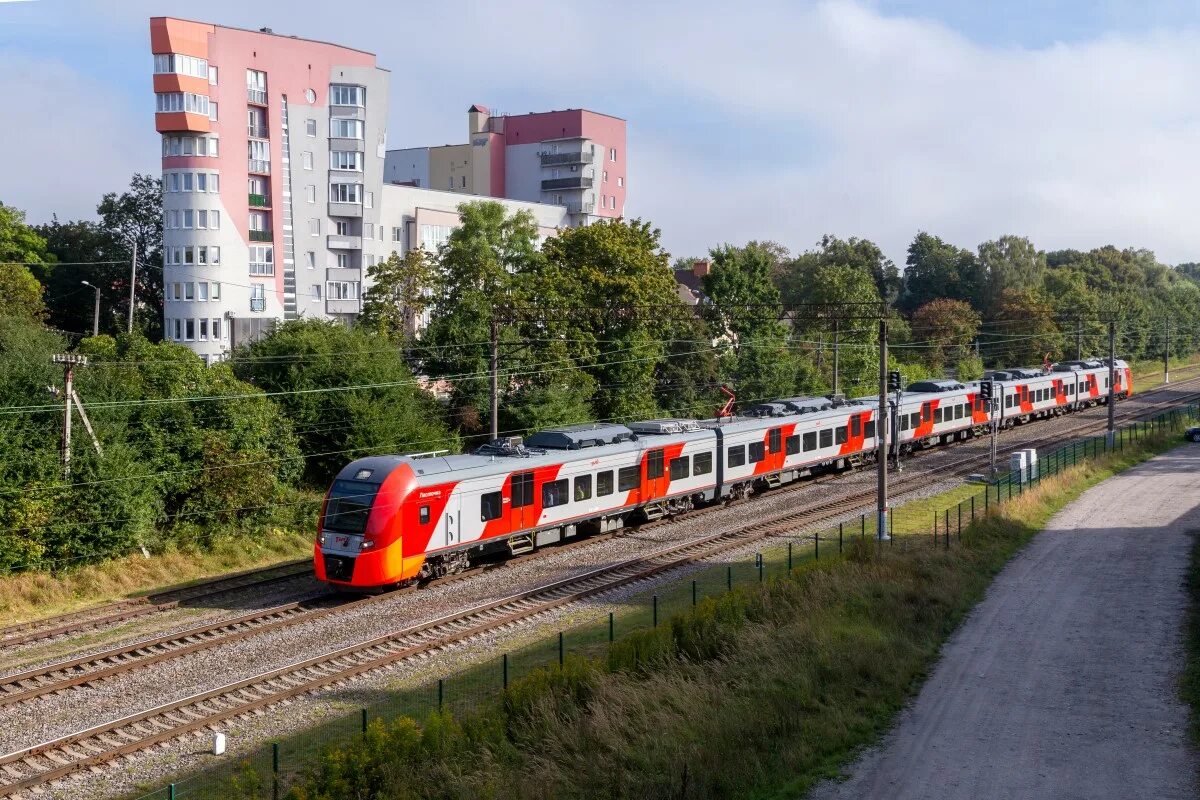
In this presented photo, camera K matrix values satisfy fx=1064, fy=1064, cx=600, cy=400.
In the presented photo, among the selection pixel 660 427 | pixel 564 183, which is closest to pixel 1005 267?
pixel 564 183

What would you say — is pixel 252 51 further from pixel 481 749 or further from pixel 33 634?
pixel 481 749

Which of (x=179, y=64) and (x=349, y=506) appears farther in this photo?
(x=179, y=64)

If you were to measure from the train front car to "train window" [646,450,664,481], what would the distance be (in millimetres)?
10034

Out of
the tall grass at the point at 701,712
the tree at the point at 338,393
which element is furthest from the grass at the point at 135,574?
the tall grass at the point at 701,712

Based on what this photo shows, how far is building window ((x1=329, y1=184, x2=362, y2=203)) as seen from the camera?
212 feet

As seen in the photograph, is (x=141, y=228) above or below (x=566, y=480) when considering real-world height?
above

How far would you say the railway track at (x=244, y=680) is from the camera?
50.8ft

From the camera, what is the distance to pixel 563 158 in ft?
285

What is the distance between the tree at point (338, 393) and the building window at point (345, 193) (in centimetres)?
2538

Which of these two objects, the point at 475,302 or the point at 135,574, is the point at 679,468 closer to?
the point at 475,302

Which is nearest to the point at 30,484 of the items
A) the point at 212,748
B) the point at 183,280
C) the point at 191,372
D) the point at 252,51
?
the point at 191,372

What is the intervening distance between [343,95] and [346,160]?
382 centimetres

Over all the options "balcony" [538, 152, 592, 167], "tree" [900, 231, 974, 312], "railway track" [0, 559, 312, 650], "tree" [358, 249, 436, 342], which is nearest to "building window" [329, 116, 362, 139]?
"tree" [358, 249, 436, 342]

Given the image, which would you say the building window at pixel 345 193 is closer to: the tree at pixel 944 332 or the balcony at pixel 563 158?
the balcony at pixel 563 158
